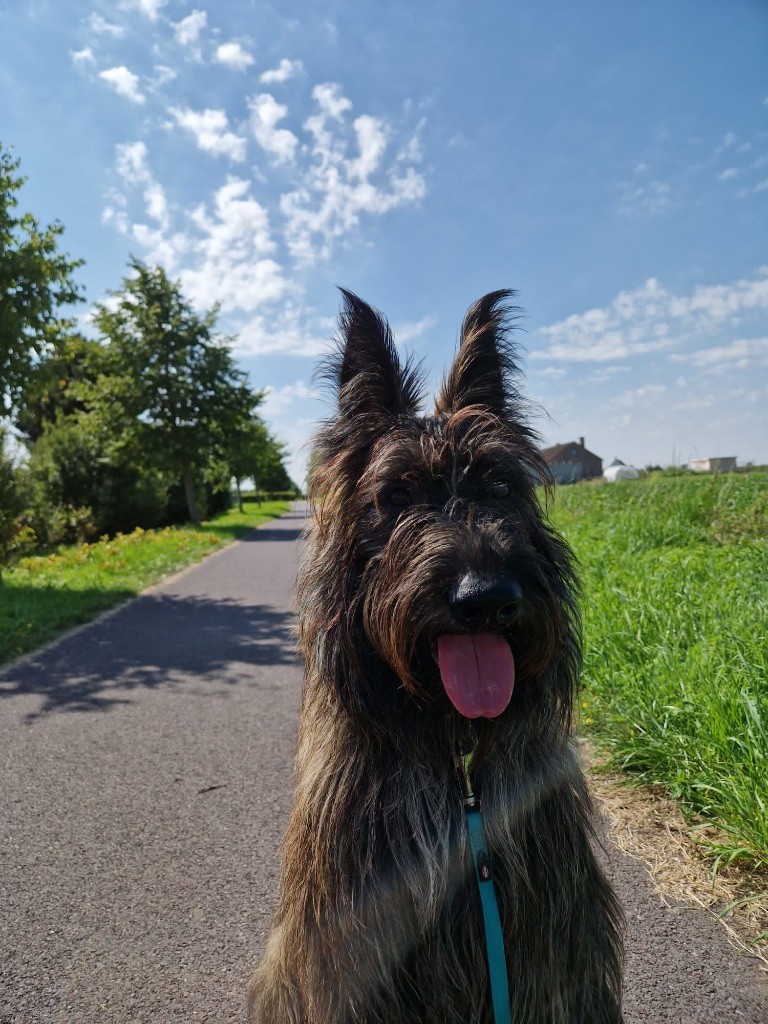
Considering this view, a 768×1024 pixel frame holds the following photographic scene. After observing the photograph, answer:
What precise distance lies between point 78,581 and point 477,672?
12.4 m

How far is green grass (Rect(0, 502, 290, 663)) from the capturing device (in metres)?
8.99

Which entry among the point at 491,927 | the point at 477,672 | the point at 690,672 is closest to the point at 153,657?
the point at 690,672

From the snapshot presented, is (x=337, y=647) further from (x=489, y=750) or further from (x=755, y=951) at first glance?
(x=755, y=951)

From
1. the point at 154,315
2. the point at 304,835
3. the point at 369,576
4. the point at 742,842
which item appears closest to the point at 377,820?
the point at 304,835

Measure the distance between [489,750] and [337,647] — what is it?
0.57 m

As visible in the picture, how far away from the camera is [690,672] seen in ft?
13.5

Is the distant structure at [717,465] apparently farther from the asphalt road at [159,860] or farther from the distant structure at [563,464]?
the asphalt road at [159,860]

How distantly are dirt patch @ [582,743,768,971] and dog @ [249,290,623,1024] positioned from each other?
93cm

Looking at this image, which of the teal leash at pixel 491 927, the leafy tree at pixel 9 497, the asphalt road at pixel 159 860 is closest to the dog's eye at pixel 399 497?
the asphalt road at pixel 159 860

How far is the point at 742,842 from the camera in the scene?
3.08 meters

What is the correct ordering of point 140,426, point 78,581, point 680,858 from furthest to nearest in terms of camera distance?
1. point 140,426
2. point 78,581
3. point 680,858

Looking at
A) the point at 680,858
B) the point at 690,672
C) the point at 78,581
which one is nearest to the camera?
the point at 680,858

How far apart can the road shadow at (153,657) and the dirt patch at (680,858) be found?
2.76 metres

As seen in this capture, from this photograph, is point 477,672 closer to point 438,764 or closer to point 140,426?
point 438,764
